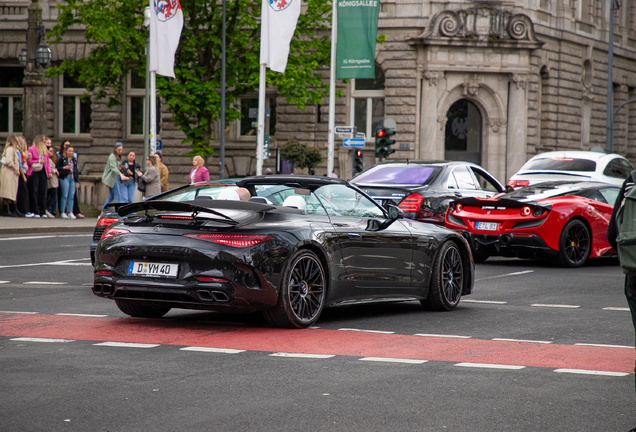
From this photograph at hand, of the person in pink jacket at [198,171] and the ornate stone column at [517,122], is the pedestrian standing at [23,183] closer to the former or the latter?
the person in pink jacket at [198,171]

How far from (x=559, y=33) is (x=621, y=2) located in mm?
10457

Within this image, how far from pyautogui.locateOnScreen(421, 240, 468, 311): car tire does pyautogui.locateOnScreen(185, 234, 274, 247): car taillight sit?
2.46 meters

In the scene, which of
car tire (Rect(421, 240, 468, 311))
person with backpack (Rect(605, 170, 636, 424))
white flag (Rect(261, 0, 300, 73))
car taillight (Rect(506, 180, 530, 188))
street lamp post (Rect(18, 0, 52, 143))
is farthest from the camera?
street lamp post (Rect(18, 0, 52, 143))

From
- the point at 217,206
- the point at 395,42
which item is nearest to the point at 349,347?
the point at 217,206

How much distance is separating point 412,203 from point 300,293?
25.4 feet

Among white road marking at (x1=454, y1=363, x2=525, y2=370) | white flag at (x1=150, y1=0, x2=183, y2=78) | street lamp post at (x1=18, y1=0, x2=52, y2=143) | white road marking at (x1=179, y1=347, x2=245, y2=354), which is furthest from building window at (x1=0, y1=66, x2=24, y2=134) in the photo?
white road marking at (x1=454, y1=363, x2=525, y2=370)

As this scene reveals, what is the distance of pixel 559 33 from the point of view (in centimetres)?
4088

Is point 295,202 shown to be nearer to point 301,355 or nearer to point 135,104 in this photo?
point 301,355

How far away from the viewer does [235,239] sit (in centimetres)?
777

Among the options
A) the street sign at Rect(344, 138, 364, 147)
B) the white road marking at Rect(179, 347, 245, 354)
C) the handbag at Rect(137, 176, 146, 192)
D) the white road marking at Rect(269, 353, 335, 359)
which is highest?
the street sign at Rect(344, 138, 364, 147)

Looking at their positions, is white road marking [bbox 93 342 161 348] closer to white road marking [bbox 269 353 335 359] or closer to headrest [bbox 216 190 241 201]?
white road marking [bbox 269 353 335 359]

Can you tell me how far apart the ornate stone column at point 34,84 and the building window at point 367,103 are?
16.7m

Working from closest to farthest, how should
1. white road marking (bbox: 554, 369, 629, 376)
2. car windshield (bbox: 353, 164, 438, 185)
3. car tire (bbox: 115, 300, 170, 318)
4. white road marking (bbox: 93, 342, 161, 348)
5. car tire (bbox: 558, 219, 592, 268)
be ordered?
1. white road marking (bbox: 554, 369, 629, 376)
2. white road marking (bbox: 93, 342, 161, 348)
3. car tire (bbox: 115, 300, 170, 318)
4. car tire (bbox: 558, 219, 592, 268)
5. car windshield (bbox: 353, 164, 438, 185)

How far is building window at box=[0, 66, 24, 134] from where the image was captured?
144ft
